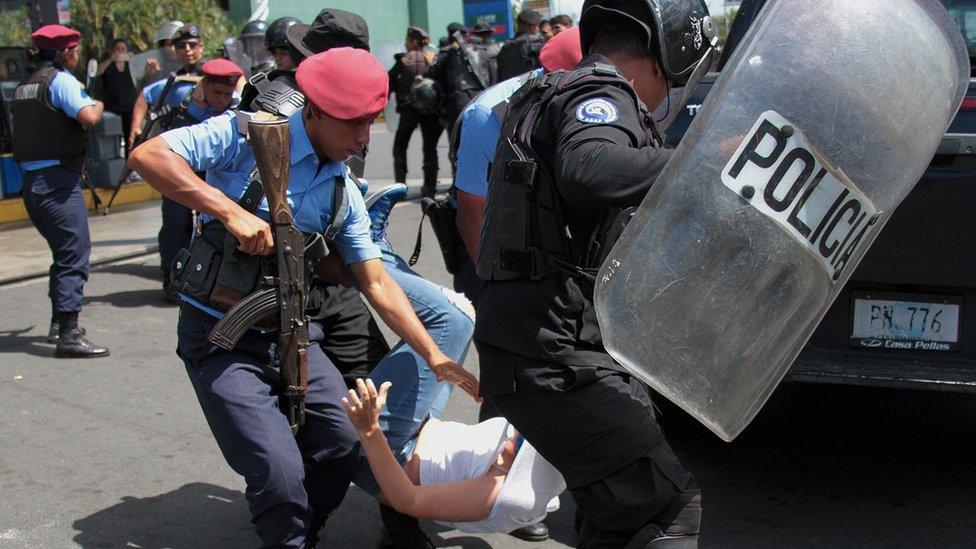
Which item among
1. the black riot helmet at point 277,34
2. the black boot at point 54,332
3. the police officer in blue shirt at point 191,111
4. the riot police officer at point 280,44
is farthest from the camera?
the police officer in blue shirt at point 191,111

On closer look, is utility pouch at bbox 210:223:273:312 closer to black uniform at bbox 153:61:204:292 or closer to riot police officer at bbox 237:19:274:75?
black uniform at bbox 153:61:204:292

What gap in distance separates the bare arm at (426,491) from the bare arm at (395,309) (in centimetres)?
21

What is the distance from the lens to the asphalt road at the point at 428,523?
401 cm

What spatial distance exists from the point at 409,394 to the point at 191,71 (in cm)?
500

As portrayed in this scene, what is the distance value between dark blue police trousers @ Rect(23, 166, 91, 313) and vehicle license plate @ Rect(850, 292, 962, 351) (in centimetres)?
425

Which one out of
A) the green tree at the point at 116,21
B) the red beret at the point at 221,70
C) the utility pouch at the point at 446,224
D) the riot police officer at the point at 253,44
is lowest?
the green tree at the point at 116,21

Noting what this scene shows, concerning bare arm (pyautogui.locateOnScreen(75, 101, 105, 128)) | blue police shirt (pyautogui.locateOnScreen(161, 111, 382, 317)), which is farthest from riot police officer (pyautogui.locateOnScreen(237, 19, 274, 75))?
blue police shirt (pyautogui.locateOnScreen(161, 111, 382, 317))

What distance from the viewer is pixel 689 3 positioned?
268cm

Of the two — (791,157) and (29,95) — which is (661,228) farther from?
(29,95)

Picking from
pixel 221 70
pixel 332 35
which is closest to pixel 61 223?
pixel 221 70

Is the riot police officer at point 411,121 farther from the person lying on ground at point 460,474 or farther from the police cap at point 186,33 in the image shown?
the person lying on ground at point 460,474

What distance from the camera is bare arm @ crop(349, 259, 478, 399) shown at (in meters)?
3.37

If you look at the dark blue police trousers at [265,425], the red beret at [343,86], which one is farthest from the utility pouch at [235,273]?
the red beret at [343,86]

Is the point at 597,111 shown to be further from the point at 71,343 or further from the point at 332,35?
the point at 71,343
